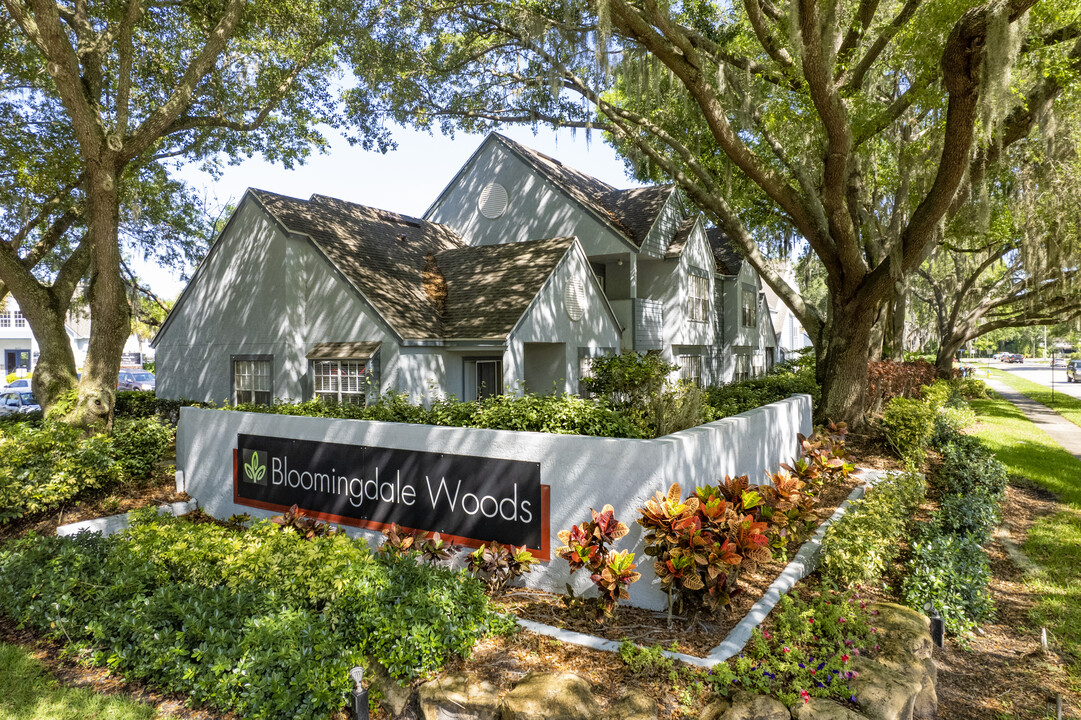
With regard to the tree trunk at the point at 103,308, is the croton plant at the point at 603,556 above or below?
below

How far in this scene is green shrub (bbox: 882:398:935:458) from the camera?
12766 mm

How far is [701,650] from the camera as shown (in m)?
5.30

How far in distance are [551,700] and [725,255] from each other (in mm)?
27470

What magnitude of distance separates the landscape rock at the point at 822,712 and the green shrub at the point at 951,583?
8.20ft

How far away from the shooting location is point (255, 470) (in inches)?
384

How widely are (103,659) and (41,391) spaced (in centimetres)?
1103

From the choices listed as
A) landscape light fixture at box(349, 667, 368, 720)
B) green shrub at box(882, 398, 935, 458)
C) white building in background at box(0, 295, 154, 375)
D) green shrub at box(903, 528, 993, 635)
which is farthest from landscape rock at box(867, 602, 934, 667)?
Result: white building in background at box(0, 295, 154, 375)

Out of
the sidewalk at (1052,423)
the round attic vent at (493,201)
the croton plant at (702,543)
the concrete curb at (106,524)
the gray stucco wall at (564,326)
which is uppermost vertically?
the round attic vent at (493,201)

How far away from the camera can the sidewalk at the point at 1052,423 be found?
17362 mm

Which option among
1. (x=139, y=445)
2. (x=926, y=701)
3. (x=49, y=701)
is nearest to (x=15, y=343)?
(x=139, y=445)

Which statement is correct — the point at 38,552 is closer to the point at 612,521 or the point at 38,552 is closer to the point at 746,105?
the point at 612,521

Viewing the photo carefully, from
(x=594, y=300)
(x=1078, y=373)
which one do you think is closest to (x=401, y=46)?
(x=594, y=300)

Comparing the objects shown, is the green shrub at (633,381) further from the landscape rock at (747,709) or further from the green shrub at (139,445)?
the green shrub at (139,445)

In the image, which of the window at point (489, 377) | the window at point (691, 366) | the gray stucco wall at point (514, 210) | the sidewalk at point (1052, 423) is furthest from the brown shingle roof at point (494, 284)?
the sidewalk at point (1052, 423)
